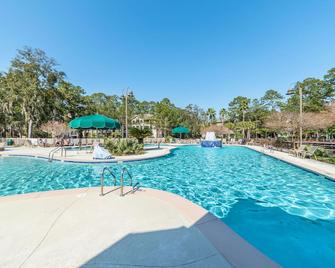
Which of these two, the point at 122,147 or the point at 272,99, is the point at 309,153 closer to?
the point at 122,147

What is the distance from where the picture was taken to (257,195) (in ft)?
18.3

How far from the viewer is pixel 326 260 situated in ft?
9.13

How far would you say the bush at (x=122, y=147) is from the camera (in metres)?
12.3

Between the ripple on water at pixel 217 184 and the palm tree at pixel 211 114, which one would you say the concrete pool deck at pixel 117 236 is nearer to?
the ripple on water at pixel 217 184

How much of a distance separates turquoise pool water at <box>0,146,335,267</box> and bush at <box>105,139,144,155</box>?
2474 millimetres

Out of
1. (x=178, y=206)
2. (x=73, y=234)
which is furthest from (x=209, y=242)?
(x=73, y=234)

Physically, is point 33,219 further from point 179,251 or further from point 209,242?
point 209,242

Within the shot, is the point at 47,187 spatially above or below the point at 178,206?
below

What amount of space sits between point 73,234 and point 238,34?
18252 mm

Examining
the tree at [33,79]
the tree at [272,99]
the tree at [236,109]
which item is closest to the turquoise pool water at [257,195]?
the tree at [33,79]

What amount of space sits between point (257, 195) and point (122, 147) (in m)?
8.82

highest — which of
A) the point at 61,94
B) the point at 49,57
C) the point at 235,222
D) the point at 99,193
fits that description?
the point at 49,57

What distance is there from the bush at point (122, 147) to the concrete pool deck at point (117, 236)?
837 cm

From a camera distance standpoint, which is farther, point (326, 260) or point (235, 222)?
point (235, 222)
